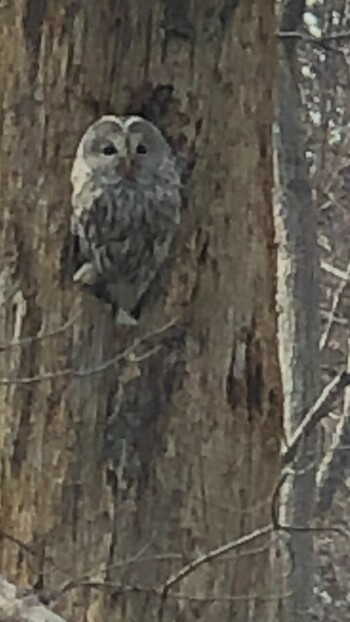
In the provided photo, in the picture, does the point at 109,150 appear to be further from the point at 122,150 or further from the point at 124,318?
the point at 124,318

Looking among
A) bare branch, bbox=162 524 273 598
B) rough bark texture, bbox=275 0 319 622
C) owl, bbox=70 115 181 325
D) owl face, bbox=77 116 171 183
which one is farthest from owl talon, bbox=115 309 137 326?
rough bark texture, bbox=275 0 319 622

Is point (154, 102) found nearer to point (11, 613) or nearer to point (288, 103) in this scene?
point (11, 613)

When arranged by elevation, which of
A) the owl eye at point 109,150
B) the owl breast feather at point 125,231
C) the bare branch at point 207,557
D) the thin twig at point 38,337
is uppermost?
the owl eye at point 109,150

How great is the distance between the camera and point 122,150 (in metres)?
1.75

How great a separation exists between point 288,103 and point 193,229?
141 cm

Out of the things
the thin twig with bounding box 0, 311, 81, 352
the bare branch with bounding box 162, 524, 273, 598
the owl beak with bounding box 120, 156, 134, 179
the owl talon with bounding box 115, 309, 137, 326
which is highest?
the owl beak with bounding box 120, 156, 134, 179

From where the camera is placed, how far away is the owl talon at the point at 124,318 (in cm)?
182

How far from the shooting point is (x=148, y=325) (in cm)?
183

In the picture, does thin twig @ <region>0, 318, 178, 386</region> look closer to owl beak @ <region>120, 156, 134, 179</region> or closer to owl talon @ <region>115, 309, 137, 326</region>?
owl talon @ <region>115, 309, 137, 326</region>

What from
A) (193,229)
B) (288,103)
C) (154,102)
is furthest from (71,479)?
(288,103)

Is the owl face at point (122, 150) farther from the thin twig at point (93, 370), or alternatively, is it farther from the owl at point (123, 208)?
the thin twig at point (93, 370)

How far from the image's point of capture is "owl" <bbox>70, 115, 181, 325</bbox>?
1771 millimetres

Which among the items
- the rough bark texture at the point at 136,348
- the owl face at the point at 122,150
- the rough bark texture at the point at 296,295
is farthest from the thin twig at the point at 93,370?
the rough bark texture at the point at 296,295

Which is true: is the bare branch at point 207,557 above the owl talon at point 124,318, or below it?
below
